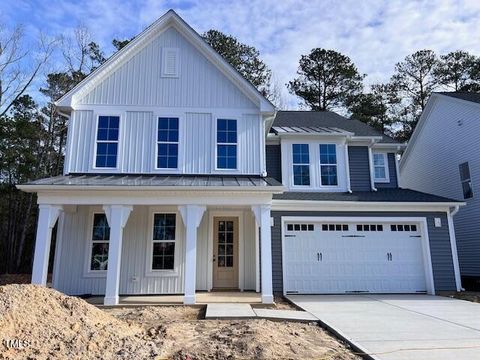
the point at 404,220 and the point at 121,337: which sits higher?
the point at 404,220

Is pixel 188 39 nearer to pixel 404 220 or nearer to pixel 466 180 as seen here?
pixel 404 220

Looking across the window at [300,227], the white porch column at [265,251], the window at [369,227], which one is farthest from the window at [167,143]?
the window at [369,227]

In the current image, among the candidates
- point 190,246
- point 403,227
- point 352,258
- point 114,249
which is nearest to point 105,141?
point 114,249

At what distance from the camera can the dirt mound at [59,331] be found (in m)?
4.72

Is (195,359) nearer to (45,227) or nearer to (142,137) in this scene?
(45,227)

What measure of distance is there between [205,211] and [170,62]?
16.3ft

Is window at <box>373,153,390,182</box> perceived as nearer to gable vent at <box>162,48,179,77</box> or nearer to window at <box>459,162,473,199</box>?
window at <box>459,162,473,199</box>

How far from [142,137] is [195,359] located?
309 inches

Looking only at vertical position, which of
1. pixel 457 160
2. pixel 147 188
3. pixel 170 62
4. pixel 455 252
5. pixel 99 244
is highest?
pixel 170 62

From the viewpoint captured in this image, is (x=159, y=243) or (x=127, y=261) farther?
(x=159, y=243)

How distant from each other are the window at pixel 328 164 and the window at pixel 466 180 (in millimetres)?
6194

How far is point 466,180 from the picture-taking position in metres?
15.2

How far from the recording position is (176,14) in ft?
38.6

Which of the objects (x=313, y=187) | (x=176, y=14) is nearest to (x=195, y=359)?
(x=313, y=187)
